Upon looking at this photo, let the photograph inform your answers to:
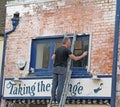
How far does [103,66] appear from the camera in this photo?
44.9ft

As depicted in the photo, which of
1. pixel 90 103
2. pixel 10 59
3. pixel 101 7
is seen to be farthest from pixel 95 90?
pixel 10 59

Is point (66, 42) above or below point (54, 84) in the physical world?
above

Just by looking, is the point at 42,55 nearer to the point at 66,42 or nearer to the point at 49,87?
the point at 49,87

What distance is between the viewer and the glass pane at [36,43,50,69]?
15.1 m

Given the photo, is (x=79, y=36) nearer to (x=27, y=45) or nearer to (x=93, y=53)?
(x=93, y=53)

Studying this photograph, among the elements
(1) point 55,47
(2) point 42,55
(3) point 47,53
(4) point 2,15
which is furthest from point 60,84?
(4) point 2,15

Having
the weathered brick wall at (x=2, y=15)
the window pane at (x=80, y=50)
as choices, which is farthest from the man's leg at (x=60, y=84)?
the weathered brick wall at (x=2, y=15)

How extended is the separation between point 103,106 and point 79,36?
2229 mm

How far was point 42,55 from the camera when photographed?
50.2 feet

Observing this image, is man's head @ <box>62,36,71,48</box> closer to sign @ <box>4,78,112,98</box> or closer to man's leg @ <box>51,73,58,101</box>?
man's leg @ <box>51,73,58,101</box>

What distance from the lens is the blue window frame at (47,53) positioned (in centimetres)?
1429

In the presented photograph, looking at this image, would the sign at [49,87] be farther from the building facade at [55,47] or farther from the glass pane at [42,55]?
the glass pane at [42,55]

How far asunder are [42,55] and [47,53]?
0.74ft

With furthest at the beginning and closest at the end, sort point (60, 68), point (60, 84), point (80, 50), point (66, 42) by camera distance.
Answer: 1. point (80, 50)
2. point (66, 42)
3. point (60, 68)
4. point (60, 84)
